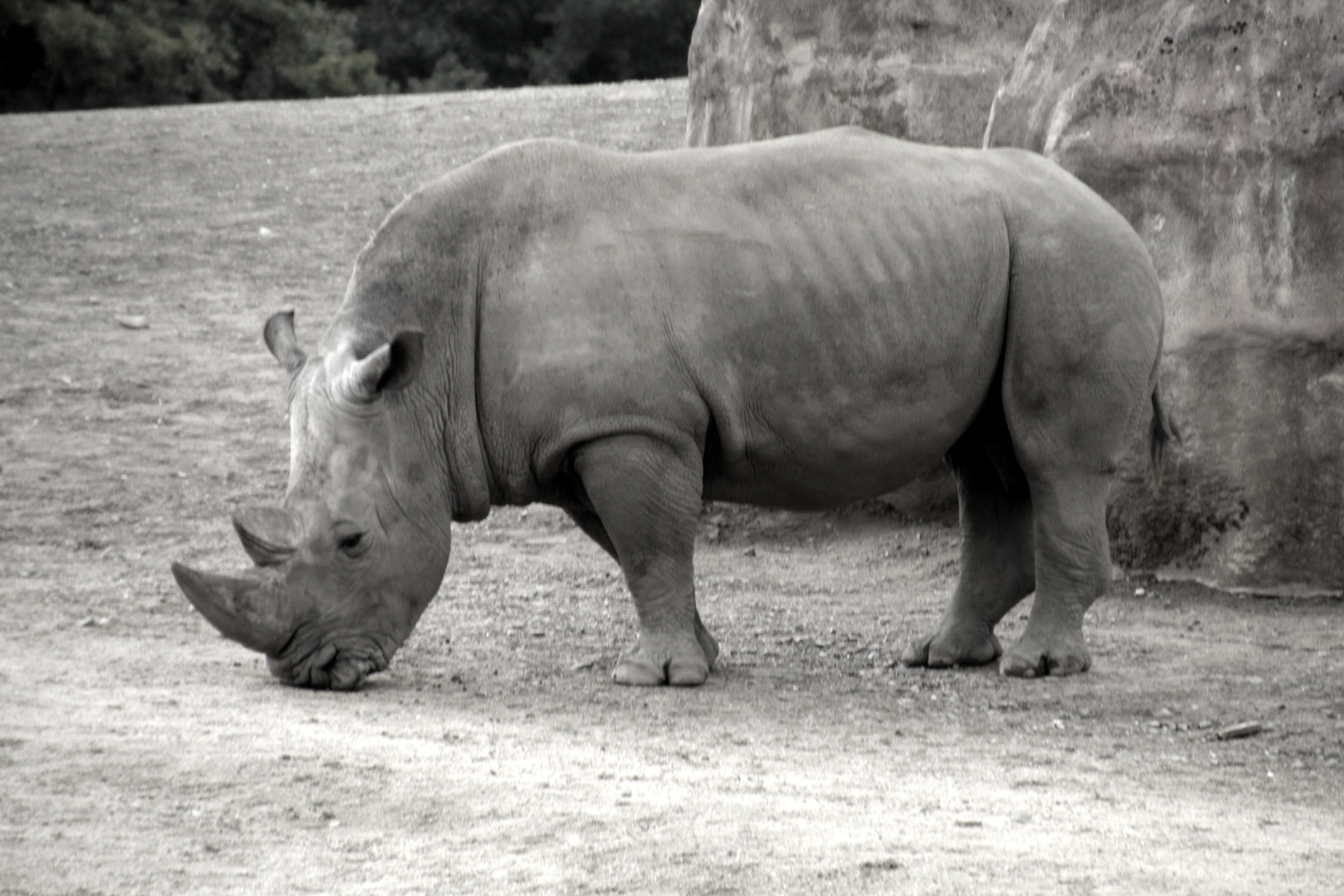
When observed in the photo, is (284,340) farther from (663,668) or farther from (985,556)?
(985,556)

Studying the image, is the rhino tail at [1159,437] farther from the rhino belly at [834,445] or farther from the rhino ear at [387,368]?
the rhino ear at [387,368]

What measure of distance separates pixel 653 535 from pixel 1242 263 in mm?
3186

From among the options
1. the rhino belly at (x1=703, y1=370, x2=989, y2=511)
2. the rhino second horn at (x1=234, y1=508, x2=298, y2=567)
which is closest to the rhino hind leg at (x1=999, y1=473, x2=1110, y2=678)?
the rhino belly at (x1=703, y1=370, x2=989, y2=511)

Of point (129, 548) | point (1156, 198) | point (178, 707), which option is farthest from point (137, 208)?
point (178, 707)

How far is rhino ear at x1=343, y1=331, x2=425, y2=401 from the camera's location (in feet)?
22.3

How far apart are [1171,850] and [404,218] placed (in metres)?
3.45

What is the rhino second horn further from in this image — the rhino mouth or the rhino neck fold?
the rhino neck fold

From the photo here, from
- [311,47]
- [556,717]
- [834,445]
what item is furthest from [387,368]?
[311,47]

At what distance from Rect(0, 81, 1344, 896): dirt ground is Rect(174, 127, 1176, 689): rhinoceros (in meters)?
0.36

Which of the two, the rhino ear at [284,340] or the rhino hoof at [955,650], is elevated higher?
the rhino ear at [284,340]

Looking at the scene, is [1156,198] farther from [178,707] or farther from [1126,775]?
[178,707]

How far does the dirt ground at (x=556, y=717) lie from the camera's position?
195 inches

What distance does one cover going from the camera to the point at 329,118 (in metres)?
18.3

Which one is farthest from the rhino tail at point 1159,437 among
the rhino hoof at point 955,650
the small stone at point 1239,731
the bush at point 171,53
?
the bush at point 171,53
